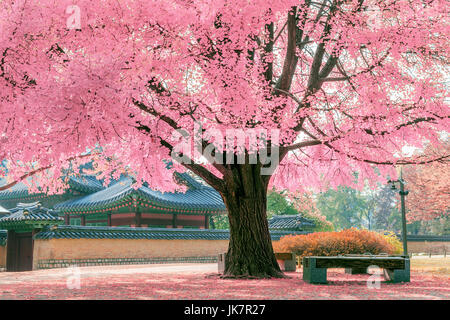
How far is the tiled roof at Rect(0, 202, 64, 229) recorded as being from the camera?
20.7 metres

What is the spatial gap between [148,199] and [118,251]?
3740mm

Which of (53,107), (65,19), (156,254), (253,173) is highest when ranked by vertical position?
(65,19)

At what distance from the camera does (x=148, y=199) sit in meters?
26.5

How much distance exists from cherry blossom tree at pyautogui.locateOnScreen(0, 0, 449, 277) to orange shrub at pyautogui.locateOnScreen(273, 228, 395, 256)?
3772 mm

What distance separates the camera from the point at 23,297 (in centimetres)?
875

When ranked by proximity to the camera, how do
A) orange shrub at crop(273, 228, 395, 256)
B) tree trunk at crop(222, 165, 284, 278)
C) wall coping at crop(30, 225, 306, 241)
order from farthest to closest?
wall coping at crop(30, 225, 306, 241)
orange shrub at crop(273, 228, 395, 256)
tree trunk at crop(222, 165, 284, 278)

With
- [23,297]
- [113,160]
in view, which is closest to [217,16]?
[23,297]

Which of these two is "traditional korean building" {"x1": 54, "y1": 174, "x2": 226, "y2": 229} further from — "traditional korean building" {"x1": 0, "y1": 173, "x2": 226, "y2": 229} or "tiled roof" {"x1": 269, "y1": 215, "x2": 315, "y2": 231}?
"tiled roof" {"x1": 269, "y1": 215, "x2": 315, "y2": 231}

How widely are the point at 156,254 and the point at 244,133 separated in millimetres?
15417

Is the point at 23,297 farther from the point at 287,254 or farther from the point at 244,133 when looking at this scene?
the point at 287,254

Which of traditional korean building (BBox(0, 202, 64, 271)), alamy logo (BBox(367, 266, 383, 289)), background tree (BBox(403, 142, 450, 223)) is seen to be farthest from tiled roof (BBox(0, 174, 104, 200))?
alamy logo (BBox(367, 266, 383, 289))

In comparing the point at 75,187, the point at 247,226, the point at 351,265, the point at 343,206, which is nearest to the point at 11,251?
the point at 75,187

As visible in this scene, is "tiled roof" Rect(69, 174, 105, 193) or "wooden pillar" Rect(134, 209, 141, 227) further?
"tiled roof" Rect(69, 174, 105, 193)

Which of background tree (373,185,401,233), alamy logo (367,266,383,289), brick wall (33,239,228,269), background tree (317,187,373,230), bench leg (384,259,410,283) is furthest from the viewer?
background tree (317,187,373,230)
